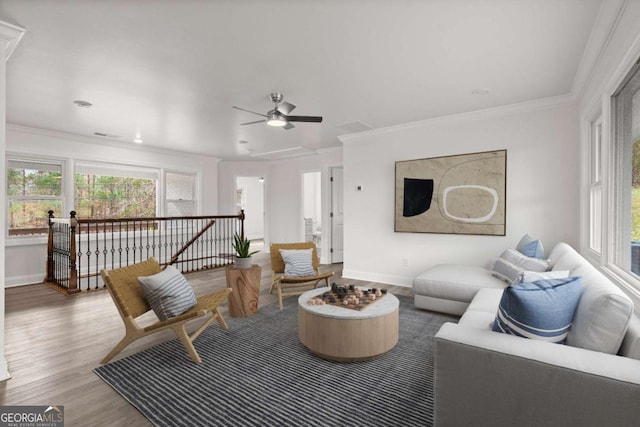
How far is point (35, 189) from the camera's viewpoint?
17.2 feet

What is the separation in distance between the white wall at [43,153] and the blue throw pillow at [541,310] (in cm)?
665

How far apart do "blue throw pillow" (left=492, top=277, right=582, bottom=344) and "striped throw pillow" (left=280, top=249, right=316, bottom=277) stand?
2833 mm

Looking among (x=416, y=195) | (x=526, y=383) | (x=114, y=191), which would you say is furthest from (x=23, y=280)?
(x=526, y=383)

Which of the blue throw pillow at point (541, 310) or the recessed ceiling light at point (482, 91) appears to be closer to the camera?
the blue throw pillow at point (541, 310)

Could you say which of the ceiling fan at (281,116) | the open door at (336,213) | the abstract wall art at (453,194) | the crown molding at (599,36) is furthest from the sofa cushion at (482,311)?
the open door at (336,213)

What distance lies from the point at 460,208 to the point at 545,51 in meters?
2.14

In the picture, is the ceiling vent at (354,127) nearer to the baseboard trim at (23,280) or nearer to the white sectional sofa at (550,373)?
the white sectional sofa at (550,373)

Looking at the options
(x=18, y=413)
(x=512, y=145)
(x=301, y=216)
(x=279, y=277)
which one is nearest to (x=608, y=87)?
(x=512, y=145)

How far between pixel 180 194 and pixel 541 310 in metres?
7.33

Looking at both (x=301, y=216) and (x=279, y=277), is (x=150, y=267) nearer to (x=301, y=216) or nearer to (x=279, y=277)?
(x=279, y=277)

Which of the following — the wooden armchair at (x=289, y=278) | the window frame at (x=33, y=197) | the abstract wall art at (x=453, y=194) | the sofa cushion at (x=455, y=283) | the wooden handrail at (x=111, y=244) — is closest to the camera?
the sofa cushion at (x=455, y=283)

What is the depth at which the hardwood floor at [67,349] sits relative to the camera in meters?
1.97

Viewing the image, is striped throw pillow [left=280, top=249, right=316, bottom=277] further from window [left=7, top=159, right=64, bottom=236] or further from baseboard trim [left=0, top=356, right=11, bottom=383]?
window [left=7, top=159, right=64, bottom=236]

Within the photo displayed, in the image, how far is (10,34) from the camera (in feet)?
7.46
